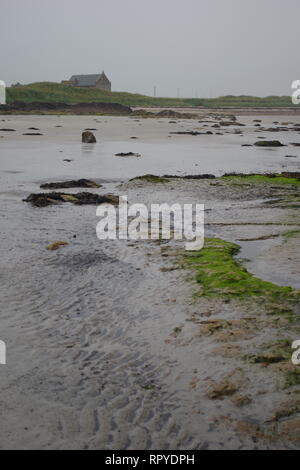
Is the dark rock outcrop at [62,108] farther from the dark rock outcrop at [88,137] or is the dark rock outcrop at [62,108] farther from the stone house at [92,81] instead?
the stone house at [92,81]

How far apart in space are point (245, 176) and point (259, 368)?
12139 millimetres

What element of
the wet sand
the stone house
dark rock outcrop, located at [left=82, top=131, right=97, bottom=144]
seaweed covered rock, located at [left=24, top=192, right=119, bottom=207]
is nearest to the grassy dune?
the stone house

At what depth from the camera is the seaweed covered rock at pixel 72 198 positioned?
1228 cm

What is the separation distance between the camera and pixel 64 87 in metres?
96.8

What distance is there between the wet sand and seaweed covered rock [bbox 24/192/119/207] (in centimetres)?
63

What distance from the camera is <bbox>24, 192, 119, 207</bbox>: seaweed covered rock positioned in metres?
12.3

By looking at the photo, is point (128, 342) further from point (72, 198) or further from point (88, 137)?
point (88, 137)

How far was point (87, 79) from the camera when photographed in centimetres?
11794

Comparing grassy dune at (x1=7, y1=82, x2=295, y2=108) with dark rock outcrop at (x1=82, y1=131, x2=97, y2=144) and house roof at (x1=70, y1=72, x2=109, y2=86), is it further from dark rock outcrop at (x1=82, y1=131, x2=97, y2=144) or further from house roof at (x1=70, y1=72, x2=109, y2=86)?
dark rock outcrop at (x1=82, y1=131, x2=97, y2=144)

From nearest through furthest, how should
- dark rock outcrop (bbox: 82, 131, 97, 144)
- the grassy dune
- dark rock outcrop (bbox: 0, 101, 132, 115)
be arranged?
dark rock outcrop (bbox: 82, 131, 97, 144)
dark rock outcrop (bbox: 0, 101, 132, 115)
the grassy dune

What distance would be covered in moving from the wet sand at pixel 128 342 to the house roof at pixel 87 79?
359 ft

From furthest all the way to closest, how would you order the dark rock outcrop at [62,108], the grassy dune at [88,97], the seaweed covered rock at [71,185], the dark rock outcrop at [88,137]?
the grassy dune at [88,97]
the dark rock outcrop at [62,108]
the dark rock outcrop at [88,137]
the seaweed covered rock at [71,185]

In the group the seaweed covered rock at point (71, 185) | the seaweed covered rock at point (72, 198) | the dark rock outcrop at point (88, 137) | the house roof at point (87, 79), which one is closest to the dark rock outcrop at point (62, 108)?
the dark rock outcrop at point (88, 137)

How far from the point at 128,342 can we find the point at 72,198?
7580 mm
